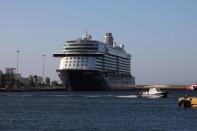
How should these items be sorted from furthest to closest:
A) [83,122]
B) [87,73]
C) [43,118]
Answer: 1. [87,73]
2. [43,118]
3. [83,122]

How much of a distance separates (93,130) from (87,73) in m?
138

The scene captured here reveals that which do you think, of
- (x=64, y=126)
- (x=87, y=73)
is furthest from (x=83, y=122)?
(x=87, y=73)

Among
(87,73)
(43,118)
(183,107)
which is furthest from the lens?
(87,73)

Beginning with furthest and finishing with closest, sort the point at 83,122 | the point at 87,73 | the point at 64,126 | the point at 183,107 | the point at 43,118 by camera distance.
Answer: the point at 87,73, the point at 183,107, the point at 43,118, the point at 83,122, the point at 64,126

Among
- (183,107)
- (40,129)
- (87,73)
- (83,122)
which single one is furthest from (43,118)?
(87,73)

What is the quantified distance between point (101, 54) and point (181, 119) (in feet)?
418

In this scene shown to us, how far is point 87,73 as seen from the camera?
641ft

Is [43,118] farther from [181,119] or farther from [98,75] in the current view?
[98,75]

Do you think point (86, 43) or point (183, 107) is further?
point (86, 43)

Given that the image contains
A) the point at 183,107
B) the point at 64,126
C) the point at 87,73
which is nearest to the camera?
the point at 64,126

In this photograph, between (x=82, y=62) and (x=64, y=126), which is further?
(x=82, y=62)

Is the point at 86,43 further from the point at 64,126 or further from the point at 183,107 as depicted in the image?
the point at 64,126

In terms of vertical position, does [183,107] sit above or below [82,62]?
below

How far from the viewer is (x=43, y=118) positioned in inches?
2817
